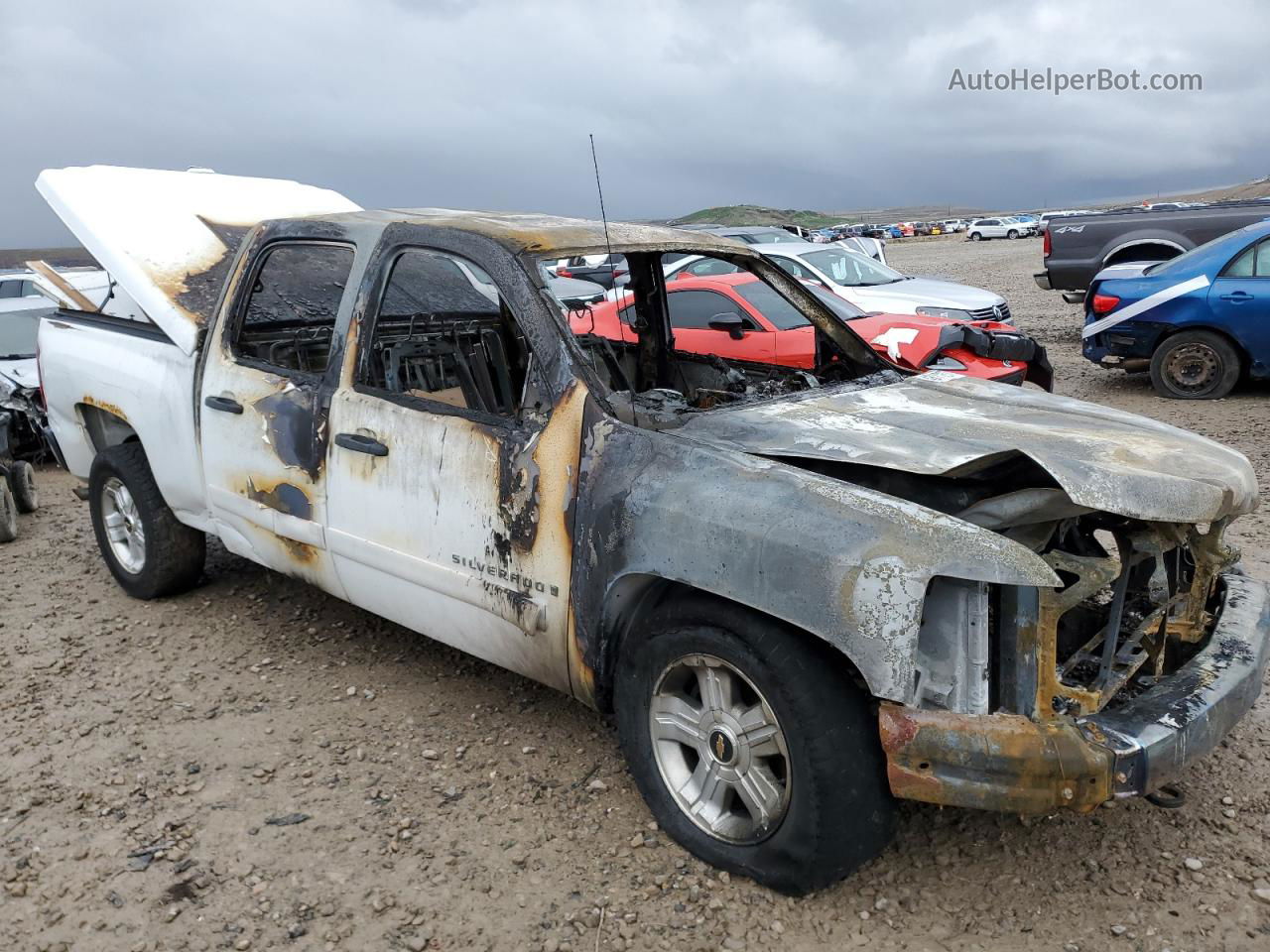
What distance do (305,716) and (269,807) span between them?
0.61 meters

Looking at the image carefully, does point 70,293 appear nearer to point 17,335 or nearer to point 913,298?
point 17,335

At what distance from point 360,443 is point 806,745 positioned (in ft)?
6.03

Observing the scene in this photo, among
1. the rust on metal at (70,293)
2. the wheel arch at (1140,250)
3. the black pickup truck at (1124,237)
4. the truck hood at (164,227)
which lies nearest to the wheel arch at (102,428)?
the rust on metal at (70,293)

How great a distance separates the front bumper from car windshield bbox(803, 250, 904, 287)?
986 centimetres

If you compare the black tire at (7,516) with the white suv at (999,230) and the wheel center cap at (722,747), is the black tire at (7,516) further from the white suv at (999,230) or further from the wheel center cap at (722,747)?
the white suv at (999,230)

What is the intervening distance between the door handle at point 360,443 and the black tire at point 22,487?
4.49 m

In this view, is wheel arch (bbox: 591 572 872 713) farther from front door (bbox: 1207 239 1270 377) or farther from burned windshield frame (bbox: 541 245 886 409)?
front door (bbox: 1207 239 1270 377)

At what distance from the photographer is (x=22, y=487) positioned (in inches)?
273

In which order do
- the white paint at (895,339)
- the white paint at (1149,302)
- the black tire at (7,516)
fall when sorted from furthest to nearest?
the white paint at (1149,302), the white paint at (895,339), the black tire at (7,516)

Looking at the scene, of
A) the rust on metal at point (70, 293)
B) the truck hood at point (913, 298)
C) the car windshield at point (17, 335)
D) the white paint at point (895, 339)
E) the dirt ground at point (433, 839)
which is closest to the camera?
the dirt ground at point (433, 839)

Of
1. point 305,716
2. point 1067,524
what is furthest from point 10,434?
point 1067,524

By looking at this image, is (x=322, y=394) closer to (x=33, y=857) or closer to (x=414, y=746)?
(x=414, y=746)

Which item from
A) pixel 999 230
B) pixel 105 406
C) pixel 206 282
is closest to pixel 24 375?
pixel 105 406

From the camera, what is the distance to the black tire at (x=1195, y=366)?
894 centimetres
